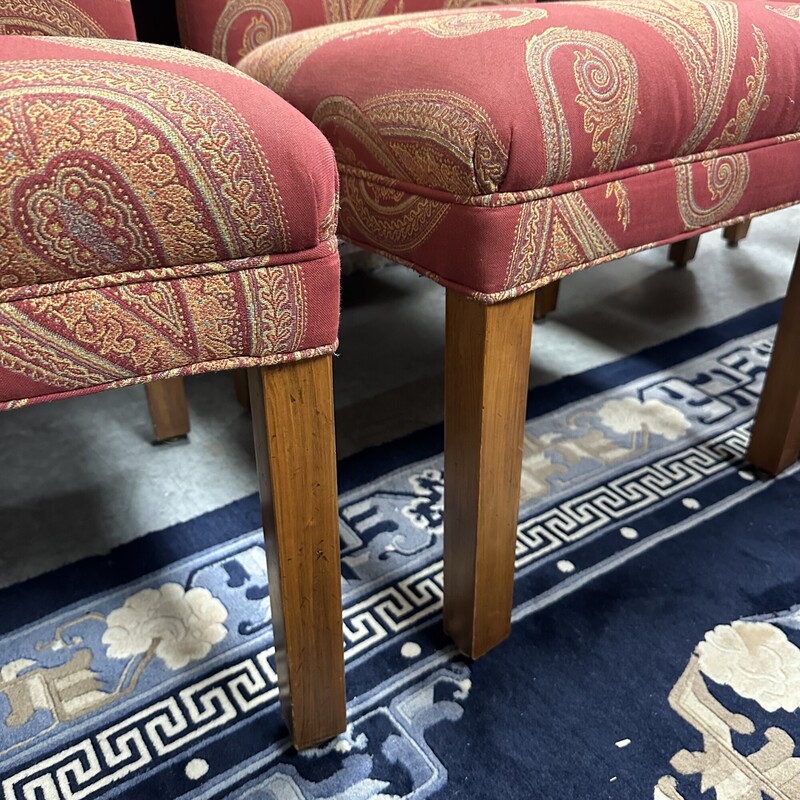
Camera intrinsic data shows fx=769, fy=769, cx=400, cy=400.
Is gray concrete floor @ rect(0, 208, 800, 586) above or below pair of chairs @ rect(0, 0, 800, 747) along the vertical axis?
below

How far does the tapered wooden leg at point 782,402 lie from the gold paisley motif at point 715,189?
232 millimetres

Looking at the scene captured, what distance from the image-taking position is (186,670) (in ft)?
2.34

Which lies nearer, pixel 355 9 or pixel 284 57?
pixel 284 57

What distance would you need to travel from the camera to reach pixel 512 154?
1.57 feet

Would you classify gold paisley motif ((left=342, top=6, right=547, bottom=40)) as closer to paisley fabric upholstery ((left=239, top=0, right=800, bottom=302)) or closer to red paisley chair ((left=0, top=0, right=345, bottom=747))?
paisley fabric upholstery ((left=239, top=0, right=800, bottom=302))

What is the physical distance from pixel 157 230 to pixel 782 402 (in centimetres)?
80

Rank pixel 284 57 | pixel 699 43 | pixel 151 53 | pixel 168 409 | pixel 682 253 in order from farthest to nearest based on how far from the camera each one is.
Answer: pixel 682 253
pixel 168 409
pixel 284 57
pixel 699 43
pixel 151 53

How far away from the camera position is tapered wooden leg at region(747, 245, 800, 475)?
880 millimetres

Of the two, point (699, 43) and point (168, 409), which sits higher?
point (699, 43)

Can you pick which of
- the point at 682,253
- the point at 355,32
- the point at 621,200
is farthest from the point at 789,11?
the point at 682,253

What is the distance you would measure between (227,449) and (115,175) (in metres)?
0.69

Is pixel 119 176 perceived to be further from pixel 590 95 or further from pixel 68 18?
pixel 68 18

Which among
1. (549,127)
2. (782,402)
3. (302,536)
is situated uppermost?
(549,127)

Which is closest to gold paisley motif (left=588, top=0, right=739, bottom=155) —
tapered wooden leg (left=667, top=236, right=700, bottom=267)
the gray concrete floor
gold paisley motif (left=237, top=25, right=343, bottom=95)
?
gold paisley motif (left=237, top=25, right=343, bottom=95)
